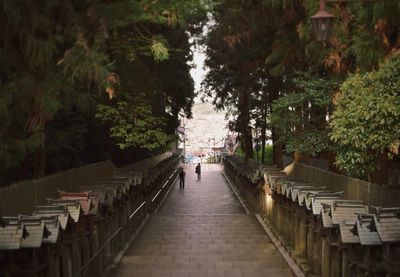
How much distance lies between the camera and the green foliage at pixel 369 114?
1216cm

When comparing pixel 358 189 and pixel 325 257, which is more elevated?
pixel 358 189

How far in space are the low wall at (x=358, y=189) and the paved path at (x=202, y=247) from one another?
7.59 feet

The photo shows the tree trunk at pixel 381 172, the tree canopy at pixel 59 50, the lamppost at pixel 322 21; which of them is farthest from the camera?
the tree trunk at pixel 381 172

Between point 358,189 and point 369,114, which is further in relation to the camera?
point 358,189

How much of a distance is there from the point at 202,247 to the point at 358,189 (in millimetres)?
5693

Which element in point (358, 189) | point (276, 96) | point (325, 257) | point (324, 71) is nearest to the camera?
point (325, 257)

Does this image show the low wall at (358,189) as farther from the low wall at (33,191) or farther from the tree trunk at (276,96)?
the tree trunk at (276,96)

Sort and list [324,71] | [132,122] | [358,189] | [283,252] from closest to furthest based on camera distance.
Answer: [358,189] < [283,252] < [324,71] < [132,122]

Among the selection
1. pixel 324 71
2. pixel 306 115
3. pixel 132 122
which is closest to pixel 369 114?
pixel 306 115

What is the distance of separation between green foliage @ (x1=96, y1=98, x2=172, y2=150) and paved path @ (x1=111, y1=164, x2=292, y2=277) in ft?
11.2

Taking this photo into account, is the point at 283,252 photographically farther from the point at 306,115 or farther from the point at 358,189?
the point at 306,115

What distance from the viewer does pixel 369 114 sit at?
41.0ft

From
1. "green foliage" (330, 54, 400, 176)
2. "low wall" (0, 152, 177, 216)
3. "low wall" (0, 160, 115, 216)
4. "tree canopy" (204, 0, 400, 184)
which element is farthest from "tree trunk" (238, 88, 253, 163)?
"green foliage" (330, 54, 400, 176)

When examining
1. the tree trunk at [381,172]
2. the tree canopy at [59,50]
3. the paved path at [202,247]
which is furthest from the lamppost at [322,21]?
A: the tree trunk at [381,172]
